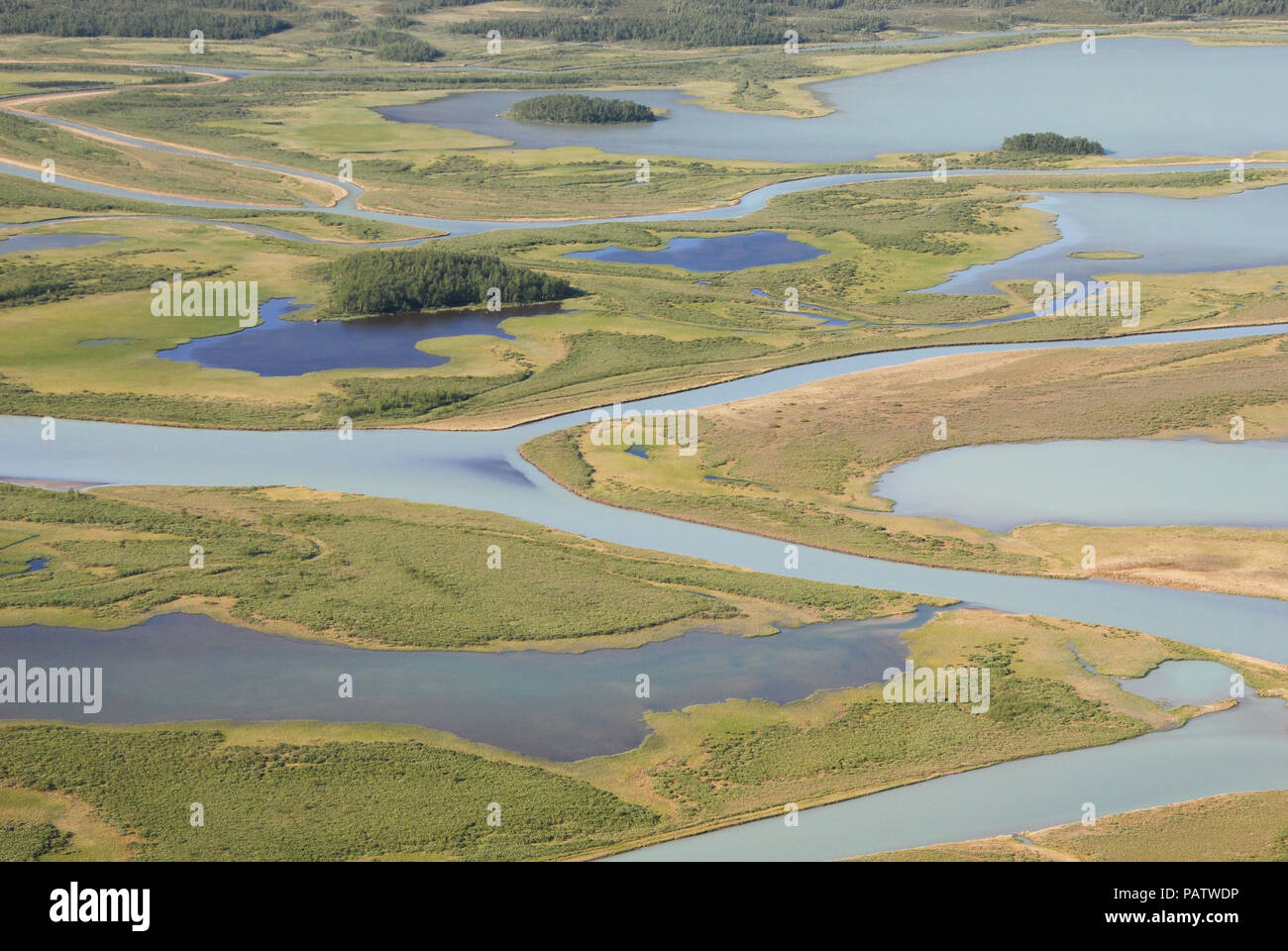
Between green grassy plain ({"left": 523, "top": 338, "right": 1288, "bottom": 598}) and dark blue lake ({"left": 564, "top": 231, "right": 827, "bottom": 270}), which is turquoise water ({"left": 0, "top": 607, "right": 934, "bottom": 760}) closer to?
green grassy plain ({"left": 523, "top": 338, "right": 1288, "bottom": 598})

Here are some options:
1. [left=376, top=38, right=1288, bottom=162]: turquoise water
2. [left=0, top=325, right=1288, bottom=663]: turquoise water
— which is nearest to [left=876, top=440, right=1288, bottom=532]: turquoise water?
[left=0, top=325, right=1288, bottom=663]: turquoise water

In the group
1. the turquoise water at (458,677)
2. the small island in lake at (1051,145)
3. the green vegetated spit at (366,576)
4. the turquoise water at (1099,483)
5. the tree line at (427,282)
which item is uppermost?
the small island in lake at (1051,145)

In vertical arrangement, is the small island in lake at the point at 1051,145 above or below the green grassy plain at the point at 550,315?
above

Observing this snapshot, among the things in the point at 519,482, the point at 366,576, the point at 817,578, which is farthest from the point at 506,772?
the point at 519,482

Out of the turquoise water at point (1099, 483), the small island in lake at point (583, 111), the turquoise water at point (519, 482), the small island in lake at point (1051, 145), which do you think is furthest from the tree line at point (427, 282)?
the small island in lake at point (583, 111)

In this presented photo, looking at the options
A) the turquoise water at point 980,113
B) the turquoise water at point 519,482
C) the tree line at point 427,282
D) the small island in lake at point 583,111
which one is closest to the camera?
the turquoise water at point 519,482

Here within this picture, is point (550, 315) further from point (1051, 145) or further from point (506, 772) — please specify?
point (1051, 145)

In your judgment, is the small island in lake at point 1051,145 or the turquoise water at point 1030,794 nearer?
the turquoise water at point 1030,794

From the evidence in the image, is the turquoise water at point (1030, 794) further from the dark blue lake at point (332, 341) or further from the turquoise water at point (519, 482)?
the dark blue lake at point (332, 341)
